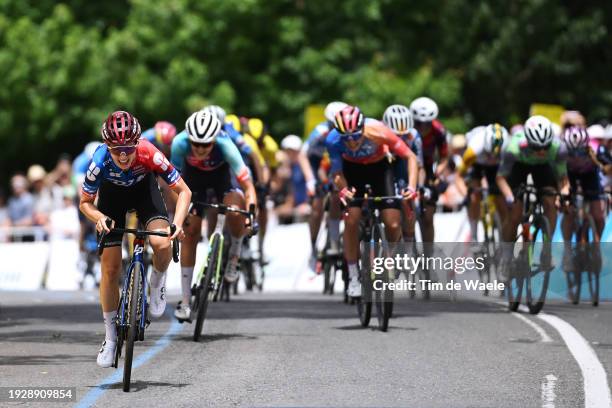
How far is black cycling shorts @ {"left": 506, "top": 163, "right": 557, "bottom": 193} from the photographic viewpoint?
1767 cm

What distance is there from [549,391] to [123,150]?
322 cm

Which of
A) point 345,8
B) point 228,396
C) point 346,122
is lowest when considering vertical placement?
point 228,396

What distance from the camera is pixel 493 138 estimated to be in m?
20.0

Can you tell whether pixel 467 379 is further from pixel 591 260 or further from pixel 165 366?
pixel 591 260

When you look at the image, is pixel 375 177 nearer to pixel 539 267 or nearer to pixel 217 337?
pixel 539 267

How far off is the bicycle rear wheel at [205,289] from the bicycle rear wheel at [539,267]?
3628 mm

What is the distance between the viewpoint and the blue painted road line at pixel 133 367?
10727mm

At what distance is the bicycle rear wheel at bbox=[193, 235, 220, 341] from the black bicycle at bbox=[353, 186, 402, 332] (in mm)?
1396

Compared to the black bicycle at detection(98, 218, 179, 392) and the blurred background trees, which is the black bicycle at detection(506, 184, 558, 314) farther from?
the blurred background trees

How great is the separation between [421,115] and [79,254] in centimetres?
701

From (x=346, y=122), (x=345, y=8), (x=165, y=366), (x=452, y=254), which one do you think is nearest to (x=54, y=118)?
(x=345, y=8)

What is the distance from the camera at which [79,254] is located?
24.6 meters

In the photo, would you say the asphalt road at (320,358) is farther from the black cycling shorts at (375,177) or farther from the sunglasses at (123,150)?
the sunglasses at (123,150)

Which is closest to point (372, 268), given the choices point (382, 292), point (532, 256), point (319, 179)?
point (382, 292)
